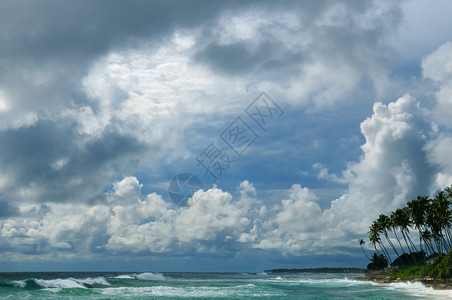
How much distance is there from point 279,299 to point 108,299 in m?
20.4

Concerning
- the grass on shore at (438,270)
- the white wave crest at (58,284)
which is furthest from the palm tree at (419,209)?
the white wave crest at (58,284)

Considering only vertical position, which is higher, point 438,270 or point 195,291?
point 438,270

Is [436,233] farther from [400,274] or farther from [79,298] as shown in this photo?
[79,298]

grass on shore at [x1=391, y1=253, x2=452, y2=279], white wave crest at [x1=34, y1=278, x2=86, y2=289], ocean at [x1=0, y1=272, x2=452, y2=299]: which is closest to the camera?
ocean at [x1=0, y1=272, x2=452, y2=299]

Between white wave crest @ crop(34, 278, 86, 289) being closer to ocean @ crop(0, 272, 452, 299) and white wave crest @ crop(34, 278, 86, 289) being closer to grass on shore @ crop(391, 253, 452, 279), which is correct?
ocean @ crop(0, 272, 452, 299)

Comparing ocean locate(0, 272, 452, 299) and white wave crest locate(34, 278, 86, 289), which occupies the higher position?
white wave crest locate(34, 278, 86, 289)

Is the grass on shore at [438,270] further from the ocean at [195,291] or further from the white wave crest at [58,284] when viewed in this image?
the white wave crest at [58,284]

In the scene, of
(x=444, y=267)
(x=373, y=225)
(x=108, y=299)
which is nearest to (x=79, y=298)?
(x=108, y=299)

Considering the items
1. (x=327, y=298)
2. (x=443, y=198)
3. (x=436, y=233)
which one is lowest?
(x=327, y=298)

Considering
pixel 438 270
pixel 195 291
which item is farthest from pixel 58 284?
pixel 438 270

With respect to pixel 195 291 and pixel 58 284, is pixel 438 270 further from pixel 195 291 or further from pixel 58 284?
pixel 58 284

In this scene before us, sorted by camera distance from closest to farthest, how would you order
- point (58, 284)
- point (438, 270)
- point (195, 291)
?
point (195, 291)
point (438, 270)
point (58, 284)

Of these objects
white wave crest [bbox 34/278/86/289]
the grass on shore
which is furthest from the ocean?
the grass on shore

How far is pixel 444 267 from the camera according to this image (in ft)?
181
